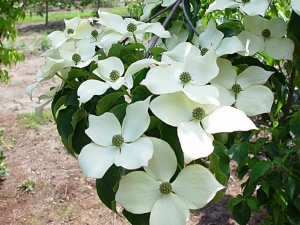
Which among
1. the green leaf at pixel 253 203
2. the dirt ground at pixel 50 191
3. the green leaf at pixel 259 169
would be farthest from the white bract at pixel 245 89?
the dirt ground at pixel 50 191

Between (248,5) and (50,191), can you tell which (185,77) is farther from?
(50,191)

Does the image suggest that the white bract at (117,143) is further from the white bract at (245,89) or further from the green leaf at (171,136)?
the white bract at (245,89)

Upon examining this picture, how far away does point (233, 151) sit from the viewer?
1104 mm

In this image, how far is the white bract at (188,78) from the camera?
0.49m

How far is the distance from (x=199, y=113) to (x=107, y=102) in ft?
0.53

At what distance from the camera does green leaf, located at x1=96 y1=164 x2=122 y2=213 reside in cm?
51

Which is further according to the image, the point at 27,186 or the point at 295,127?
the point at 27,186

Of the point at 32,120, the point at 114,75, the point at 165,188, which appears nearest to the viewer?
the point at 165,188

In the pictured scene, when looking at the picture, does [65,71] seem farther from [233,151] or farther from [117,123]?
[233,151]

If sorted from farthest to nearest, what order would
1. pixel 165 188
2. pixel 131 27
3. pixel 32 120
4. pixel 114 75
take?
pixel 32 120, pixel 131 27, pixel 114 75, pixel 165 188

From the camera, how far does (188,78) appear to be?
520 millimetres

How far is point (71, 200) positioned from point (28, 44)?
5891 millimetres

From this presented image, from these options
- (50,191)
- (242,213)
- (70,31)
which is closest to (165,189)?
(70,31)

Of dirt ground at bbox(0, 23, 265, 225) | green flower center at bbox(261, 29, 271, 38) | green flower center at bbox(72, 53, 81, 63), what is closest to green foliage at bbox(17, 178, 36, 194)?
dirt ground at bbox(0, 23, 265, 225)
